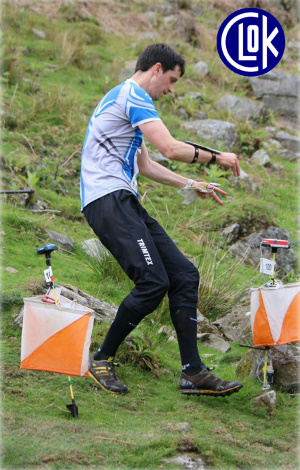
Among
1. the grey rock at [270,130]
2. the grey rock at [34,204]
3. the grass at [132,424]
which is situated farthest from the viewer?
the grey rock at [270,130]

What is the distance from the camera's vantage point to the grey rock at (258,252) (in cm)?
842

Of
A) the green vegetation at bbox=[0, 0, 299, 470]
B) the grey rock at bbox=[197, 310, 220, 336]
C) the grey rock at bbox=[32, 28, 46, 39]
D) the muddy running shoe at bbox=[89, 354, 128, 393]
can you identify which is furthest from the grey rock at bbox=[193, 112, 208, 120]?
the muddy running shoe at bbox=[89, 354, 128, 393]

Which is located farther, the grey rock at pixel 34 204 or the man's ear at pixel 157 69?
the grey rock at pixel 34 204

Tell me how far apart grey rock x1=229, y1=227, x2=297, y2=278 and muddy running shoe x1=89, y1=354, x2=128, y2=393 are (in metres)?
3.97

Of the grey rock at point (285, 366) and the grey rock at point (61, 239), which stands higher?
the grey rock at point (61, 239)

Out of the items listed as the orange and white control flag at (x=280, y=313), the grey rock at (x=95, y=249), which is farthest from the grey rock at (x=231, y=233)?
the orange and white control flag at (x=280, y=313)

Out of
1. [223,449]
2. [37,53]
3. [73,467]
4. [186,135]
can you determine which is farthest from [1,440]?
[37,53]

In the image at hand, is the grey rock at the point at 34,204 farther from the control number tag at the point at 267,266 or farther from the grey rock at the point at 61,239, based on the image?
the control number tag at the point at 267,266

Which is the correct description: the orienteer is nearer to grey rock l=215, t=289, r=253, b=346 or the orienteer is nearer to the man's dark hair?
the man's dark hair

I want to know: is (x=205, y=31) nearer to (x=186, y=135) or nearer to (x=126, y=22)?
(x=126, y=22)

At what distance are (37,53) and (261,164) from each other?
5.11 metres

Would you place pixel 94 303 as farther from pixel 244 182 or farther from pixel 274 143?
pixel 274 143

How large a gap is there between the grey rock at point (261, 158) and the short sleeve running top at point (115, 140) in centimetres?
812

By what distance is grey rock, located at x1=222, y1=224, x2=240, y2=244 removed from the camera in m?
8.82
